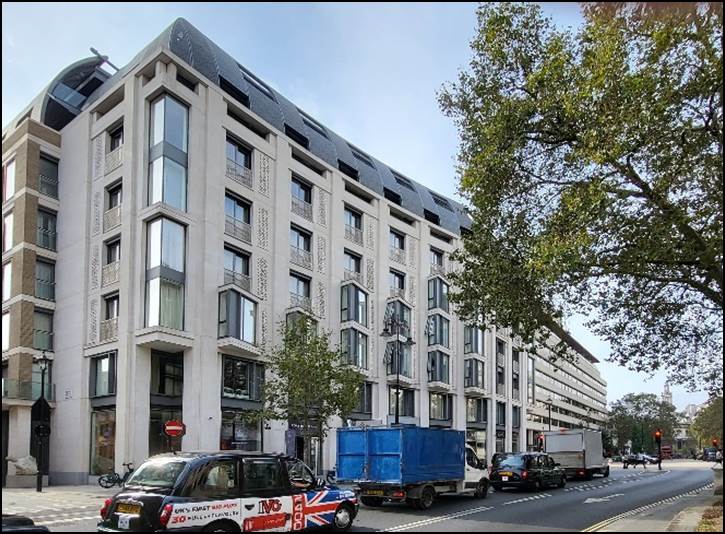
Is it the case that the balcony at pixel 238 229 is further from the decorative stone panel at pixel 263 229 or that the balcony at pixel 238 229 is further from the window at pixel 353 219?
the window at pixel 353 219

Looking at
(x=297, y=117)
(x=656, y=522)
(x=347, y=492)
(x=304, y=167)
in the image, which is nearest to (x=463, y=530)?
(x=347, y=492)

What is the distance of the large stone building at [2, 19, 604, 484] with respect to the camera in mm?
32062

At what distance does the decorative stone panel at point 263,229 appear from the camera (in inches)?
1480

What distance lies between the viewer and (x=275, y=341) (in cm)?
3731

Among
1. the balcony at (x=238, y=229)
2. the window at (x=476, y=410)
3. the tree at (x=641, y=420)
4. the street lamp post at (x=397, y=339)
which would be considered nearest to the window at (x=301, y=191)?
the balcony at (x=238, y=229)

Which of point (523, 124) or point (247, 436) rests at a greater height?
point (523, 124)

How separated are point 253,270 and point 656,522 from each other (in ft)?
82.8

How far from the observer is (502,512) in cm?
1930

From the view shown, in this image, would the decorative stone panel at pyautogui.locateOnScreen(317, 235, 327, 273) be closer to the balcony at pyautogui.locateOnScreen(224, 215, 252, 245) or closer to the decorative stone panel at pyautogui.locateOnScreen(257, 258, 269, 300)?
the decorative stone panel at pyautogui.locateOnScreen(257, 258, 269, 300)

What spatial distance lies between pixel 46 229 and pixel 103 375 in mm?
9519

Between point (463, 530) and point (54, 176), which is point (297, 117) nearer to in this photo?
point (54, 176)

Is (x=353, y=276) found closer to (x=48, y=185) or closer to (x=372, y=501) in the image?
(x=48, y=185)

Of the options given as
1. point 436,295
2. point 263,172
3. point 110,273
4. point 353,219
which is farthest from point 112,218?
point 436,295

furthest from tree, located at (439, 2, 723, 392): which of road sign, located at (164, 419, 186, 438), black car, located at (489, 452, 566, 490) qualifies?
road sign, located at (164, 419, 186, 438)
